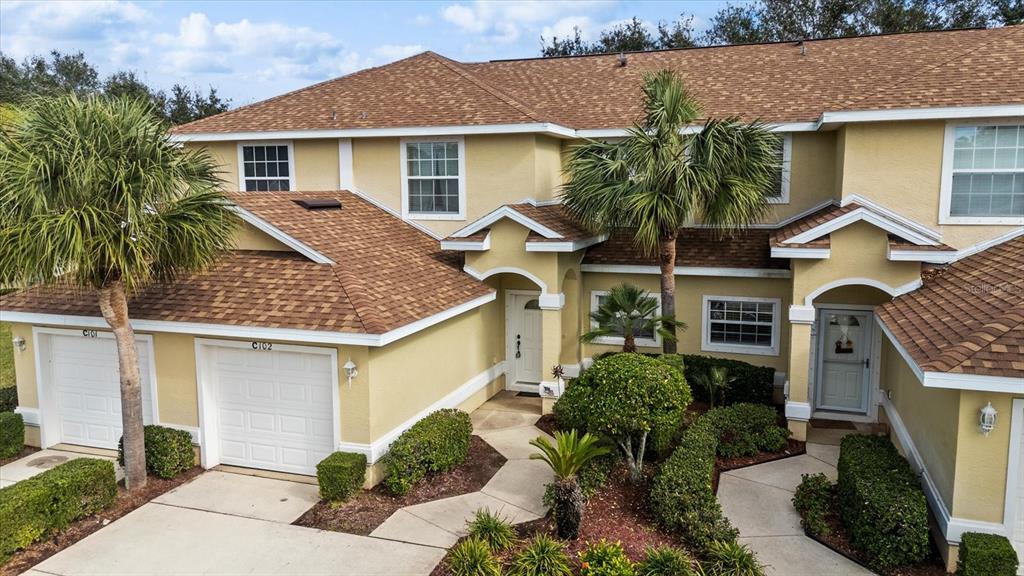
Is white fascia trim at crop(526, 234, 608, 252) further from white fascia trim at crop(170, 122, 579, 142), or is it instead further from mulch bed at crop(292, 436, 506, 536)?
mulch bed at crop(292, 436, 506, 536)

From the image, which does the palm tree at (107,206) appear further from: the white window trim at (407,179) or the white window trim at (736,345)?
the white window trim at (736,345)

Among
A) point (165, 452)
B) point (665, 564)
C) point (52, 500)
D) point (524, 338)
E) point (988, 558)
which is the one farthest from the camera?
point (524, 338)

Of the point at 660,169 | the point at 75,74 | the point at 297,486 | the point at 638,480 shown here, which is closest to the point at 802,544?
the point at 638,480

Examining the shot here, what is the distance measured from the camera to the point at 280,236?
477 inches

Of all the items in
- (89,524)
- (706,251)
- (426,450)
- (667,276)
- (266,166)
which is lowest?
(89,524)

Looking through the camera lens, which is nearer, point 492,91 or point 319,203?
point 319,203

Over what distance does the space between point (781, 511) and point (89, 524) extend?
33.3ft

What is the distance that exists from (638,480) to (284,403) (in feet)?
19.6

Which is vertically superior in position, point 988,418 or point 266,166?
point 266,166

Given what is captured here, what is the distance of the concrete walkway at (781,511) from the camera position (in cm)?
852

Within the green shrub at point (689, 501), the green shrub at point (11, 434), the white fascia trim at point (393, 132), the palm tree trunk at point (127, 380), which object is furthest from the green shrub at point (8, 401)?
the green shrub at point (689, 501)

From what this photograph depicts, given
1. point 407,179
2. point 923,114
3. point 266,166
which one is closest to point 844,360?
point 923,114

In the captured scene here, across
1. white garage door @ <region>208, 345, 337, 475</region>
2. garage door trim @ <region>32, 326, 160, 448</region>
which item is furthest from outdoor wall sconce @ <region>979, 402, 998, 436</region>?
garage door trim @ <region>32, 326, 160, 448</region>

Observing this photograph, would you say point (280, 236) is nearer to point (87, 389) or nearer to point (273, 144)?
point (87, 389)
